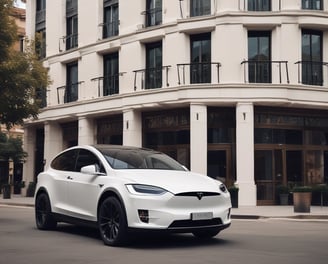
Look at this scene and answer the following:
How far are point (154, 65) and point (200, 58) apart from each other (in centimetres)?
259

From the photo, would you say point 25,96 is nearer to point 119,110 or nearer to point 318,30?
point 119,110

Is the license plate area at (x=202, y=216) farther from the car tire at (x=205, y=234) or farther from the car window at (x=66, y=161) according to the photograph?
the car window at (x=66, y=161)

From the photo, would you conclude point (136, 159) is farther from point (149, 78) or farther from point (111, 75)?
point (111, 75)

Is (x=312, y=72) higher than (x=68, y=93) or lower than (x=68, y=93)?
higher

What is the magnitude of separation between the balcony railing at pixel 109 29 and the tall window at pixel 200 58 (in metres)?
5.08

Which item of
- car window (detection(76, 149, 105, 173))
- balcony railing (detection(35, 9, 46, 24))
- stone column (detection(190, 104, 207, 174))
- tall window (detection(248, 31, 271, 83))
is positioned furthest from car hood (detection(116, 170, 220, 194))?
balcony railing (detection(35, 9, 46, 24))

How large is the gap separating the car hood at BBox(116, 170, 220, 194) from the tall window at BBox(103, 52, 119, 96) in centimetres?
1892

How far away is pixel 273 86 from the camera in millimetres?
23062

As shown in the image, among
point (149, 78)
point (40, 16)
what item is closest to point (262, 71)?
point (149, 78)

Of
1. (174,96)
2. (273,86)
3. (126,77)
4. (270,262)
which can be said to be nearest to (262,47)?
(273,86)

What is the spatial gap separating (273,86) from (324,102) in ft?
8.52

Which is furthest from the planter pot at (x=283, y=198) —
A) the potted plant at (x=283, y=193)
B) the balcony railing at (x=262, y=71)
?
the balcony railing at (x=262, y=71)

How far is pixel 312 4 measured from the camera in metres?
24.3

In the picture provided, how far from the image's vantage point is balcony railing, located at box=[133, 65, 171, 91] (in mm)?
25688
